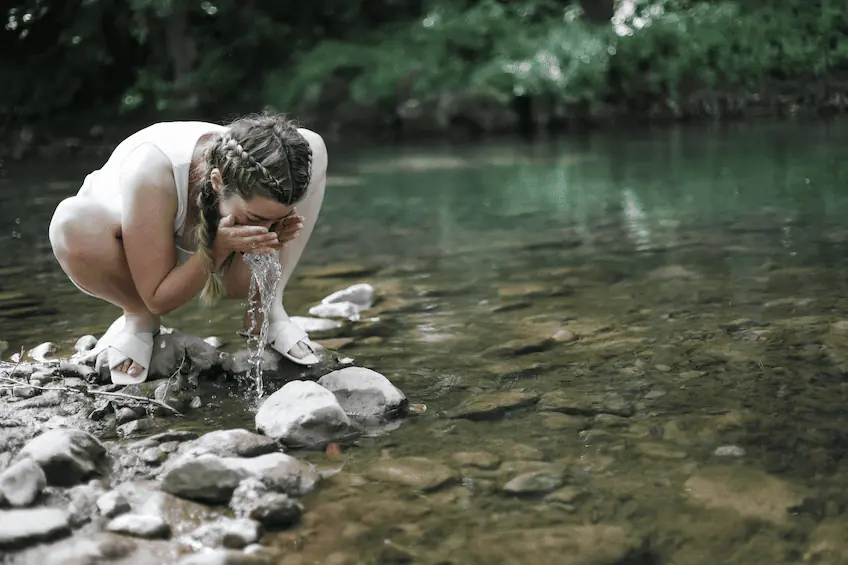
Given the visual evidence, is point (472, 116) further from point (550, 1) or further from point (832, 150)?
point (832, 150)

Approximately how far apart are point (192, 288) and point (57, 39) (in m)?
14.6

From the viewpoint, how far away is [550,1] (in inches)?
595

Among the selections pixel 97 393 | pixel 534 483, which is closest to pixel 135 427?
pixel 97 393

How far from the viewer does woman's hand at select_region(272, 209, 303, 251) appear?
7.77 ft

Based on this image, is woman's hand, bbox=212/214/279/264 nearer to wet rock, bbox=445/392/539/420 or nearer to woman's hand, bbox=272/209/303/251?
woman's hand, bbox=272/209/303/251

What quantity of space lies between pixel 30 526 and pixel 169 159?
1.08m

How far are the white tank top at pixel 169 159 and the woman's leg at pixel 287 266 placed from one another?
0.21 metres

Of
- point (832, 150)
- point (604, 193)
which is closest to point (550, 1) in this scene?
point (832, 150)

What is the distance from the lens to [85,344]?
292cm

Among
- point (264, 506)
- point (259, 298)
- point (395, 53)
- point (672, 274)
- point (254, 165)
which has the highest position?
point (395, 53)

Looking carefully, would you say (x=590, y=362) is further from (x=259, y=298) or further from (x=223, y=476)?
(x=223, y=476)

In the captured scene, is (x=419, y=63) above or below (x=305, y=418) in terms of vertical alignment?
above

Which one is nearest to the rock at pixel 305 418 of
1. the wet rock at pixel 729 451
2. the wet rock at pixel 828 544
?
the wet rock at pixel 729 451

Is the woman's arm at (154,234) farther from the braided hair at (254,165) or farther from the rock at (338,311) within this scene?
the rock at (338,311)
